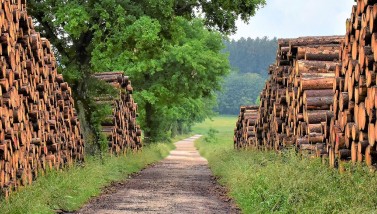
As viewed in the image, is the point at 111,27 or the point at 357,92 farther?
the point at 111,27

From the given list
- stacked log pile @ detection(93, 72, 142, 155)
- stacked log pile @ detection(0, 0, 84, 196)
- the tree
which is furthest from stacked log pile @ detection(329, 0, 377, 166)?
stacked log pile @ detection(93, 72, 142, 155)

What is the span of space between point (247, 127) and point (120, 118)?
572 cm

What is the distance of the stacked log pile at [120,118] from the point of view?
27188 mm

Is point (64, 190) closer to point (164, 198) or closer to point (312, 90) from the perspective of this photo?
point (164, 198)

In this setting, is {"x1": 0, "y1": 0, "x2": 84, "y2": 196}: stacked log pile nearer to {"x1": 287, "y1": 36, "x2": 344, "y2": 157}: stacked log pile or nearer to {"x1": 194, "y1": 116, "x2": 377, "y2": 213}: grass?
{"x1": 194, "y1": 116, "x2": 377, "y2": 213}: grass

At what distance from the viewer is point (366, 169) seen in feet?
34.8

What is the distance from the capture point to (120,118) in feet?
94.2

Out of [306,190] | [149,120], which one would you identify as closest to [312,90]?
[306,190]

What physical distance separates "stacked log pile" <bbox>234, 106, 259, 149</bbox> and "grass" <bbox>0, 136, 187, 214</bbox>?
29.2 feet

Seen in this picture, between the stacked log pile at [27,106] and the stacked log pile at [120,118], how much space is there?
21.3ft

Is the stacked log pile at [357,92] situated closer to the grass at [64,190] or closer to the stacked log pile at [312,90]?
the stacked log pile at [312,90]

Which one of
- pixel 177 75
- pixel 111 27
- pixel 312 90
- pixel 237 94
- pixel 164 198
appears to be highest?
pixel 111 27

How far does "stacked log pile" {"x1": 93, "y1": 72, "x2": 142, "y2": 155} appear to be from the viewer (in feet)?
89.2

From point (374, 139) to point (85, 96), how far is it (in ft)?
50.5
